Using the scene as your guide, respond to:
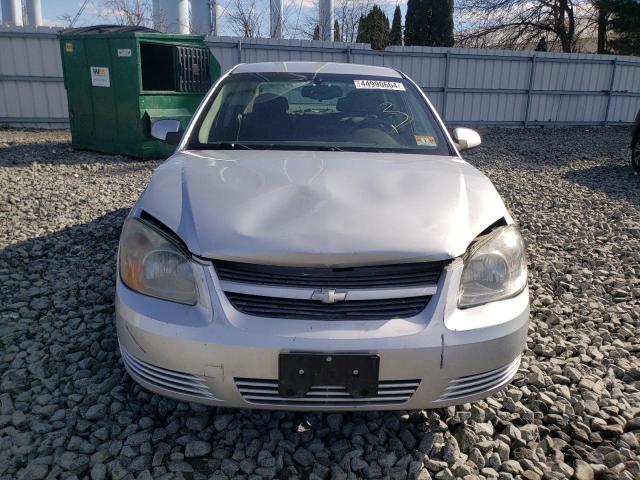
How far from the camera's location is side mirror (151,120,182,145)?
323 cm

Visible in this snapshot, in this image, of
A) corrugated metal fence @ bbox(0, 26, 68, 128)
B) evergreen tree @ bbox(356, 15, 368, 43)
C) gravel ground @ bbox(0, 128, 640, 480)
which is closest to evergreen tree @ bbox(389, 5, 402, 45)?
evergreen tree @ bbox(356, 15, 368, 43)

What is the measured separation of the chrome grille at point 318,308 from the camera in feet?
5.78

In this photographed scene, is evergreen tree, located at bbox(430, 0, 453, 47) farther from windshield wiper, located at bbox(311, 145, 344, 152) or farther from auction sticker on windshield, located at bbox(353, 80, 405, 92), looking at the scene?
windshield wiper, located at bbox(311, 145, 344, 152)

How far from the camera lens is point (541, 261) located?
4.26 m

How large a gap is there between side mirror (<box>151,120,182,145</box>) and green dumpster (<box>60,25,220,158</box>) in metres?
4.85

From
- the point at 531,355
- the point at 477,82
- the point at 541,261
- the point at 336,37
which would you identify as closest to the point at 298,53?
the point at 477,82

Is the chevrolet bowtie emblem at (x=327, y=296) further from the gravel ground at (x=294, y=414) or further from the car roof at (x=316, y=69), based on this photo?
the car roof at (x=316, y=69)

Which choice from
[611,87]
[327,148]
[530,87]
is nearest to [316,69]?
[327,148]

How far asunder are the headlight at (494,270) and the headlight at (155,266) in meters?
0.97

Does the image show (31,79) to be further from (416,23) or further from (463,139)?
(416,23)

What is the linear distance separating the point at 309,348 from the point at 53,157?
26.4 ft

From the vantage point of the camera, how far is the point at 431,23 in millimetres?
19266

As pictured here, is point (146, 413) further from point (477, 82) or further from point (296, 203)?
point (477, 82)

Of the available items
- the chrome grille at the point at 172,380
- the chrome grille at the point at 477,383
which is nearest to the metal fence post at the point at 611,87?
the chrome grille at the point at 477,383
